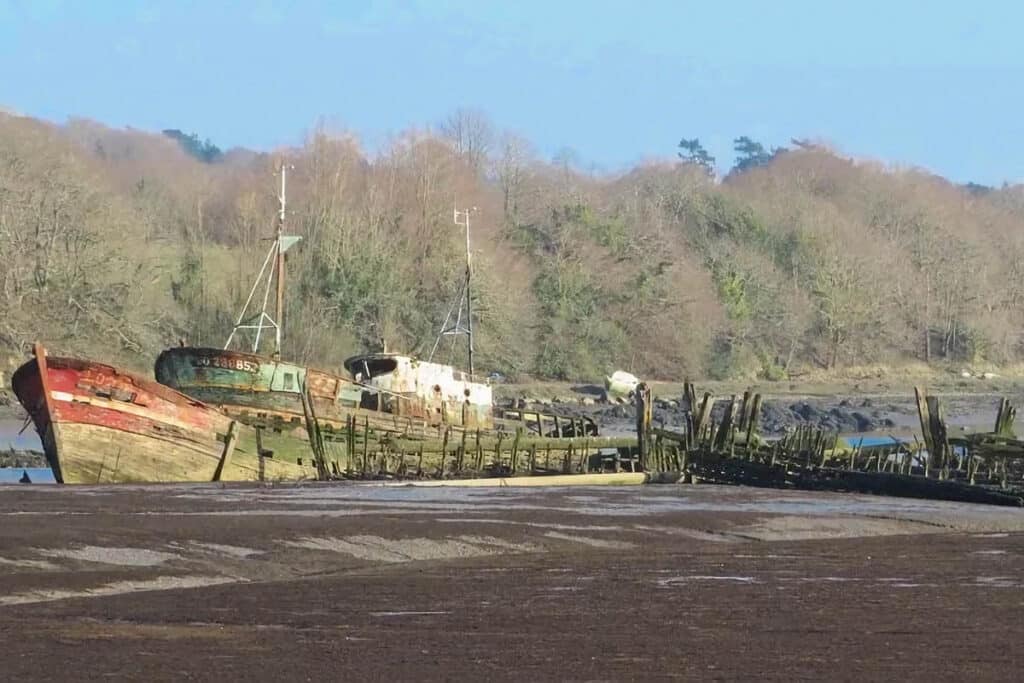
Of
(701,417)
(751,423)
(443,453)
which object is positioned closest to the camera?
(443,453)

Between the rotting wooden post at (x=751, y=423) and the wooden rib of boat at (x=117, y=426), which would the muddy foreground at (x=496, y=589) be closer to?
the wooden rib of boat at (x=117, y=426)

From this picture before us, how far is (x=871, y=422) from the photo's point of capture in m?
66.0

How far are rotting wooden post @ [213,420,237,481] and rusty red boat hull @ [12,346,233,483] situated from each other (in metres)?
0.15

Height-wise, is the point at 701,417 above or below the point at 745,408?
below

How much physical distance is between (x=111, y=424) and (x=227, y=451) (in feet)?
7.62

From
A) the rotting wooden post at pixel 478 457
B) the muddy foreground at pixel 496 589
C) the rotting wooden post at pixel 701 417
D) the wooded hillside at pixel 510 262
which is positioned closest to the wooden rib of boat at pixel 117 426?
the muddy foreground at pixel 496 589

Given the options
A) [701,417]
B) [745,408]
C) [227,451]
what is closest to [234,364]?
[227,451]

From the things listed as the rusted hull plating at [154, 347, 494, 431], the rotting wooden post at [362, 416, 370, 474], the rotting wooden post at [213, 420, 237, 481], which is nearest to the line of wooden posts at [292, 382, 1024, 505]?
the rotting wooden post at [362, 416, 370, 474]

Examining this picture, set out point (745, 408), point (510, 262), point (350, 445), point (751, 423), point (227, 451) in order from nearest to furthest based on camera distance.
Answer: point (227, 451), point (350, 445), point (751, 423), point (745, 408), point (510, 262)

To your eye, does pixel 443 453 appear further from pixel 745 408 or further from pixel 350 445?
pixel 745 408

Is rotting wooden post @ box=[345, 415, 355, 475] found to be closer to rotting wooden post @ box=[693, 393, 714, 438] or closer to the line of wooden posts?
the line of wooden posts

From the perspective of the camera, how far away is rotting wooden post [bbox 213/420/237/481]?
99.7 ft

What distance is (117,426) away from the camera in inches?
1149

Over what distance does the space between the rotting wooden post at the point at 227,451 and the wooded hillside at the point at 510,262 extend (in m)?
36.2
